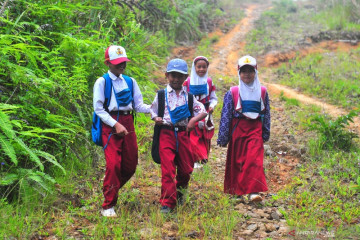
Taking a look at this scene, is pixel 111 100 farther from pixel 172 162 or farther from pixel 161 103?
pixel 172 162

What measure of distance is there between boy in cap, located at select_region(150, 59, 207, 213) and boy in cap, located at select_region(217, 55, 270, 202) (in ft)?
2.42

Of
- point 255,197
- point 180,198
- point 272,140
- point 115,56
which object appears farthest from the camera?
point 272,140

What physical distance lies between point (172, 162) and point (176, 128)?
1.25 feet

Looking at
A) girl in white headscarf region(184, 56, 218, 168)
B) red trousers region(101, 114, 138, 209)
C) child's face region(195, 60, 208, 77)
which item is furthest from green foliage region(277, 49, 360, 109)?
red trousers region(101, 114, 138, 209)

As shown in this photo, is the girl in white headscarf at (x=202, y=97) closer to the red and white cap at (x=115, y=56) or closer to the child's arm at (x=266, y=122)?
the child's arm at (x=266, y=122)

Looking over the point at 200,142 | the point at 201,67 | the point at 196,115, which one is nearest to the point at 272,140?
the point at 200,142

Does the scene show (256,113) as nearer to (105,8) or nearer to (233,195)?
(233,195)

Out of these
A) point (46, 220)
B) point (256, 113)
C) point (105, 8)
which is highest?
point (105, 8)

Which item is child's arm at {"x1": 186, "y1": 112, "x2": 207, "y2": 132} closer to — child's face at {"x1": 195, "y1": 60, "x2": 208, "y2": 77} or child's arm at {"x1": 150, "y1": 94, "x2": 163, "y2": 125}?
child's arm at {"x1": 150, "y1": 94, "x2": 163, "y2": 125}

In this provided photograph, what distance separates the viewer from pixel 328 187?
4992 millimetres

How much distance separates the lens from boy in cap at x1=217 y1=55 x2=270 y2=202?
15.3 feet

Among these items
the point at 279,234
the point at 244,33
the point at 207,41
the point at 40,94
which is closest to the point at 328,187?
the point at 279,234

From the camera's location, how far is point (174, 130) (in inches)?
164

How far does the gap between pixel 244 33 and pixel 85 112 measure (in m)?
18.0
